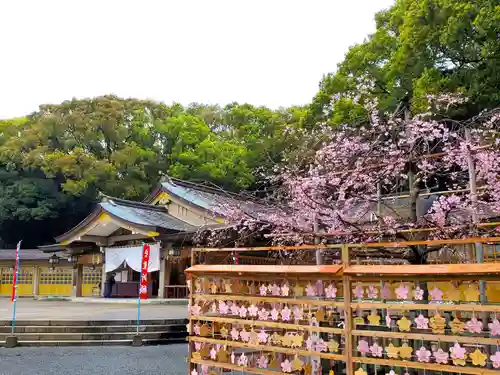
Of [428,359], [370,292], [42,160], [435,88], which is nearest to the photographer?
[428,359]

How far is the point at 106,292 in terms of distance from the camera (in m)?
23.1

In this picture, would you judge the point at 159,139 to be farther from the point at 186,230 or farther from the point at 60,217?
the point at 186,230

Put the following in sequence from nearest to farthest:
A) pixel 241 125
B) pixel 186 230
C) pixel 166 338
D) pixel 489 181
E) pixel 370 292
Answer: pixel 370 292
pixel 489 181
pixel 166 338
pixel 186 230
pixel 241 125

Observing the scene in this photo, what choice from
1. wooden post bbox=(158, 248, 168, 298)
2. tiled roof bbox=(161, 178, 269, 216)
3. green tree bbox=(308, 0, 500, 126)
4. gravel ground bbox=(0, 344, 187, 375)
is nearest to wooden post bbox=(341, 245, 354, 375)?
gravel ground bbox=(0, 344, 187, 375)

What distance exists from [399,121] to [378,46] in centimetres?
1321

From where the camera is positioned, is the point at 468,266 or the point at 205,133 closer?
the point at 468,266

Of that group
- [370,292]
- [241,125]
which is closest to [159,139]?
[241,125]

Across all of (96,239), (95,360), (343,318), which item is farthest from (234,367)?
(96,239)

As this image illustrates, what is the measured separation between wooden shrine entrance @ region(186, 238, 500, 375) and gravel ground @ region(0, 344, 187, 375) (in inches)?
110

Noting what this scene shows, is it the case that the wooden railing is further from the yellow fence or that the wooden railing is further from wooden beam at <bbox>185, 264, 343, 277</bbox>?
wooden beam at <bbox>185, 264, 343, 277</bbox>

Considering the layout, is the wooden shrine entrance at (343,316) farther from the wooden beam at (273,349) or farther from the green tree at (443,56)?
the green tree at (443,56)

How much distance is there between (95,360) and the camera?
9562 millimetres

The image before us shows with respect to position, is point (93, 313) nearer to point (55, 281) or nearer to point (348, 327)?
point (348, 327)

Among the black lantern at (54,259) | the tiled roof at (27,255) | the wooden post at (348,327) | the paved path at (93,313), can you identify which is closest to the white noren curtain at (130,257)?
the paved path at (93,313)
